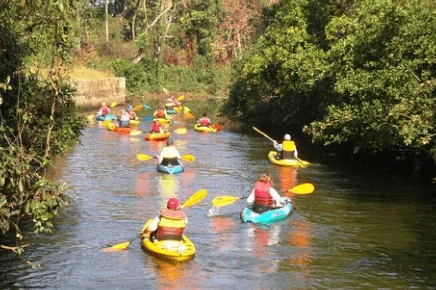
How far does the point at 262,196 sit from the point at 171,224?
3660 mm

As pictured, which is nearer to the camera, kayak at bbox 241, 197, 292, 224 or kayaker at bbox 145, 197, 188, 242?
kayaker at bbox 145, 197, 188, 242

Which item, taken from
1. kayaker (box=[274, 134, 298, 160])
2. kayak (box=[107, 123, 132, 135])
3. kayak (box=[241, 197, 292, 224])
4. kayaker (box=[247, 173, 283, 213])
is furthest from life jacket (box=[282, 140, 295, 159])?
kayak (box=[107, 123, 132, 135])

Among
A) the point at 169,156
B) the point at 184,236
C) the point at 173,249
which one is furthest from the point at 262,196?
the point at 169,156

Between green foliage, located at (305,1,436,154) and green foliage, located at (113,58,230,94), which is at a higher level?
green foliage, located at (305,1,436,154)

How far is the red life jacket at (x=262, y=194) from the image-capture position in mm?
16109

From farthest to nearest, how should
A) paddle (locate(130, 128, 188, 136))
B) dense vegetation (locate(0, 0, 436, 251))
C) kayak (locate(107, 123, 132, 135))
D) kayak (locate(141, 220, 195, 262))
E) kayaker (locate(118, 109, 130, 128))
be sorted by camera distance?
kayaker (locate(118, 109, 130, 128)) < kayak (locate(107, 123, 132, 135)) < paddle (locate(130, 128, 188, 136)) < kayak (locate(141, 220, 195, 262)) < dense vegetation (locate(0, 0, 436, 251))

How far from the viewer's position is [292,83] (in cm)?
3028

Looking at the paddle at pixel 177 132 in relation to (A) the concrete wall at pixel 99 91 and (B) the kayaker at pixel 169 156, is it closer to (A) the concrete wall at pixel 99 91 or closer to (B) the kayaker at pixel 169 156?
(B) the kayaker at pixel 169 156

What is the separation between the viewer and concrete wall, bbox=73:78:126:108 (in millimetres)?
45312

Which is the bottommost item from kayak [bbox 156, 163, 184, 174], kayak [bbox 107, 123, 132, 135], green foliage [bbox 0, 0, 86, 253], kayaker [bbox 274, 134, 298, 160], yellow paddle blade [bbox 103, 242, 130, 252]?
kayak [bbox 107, 123, 132, 135]

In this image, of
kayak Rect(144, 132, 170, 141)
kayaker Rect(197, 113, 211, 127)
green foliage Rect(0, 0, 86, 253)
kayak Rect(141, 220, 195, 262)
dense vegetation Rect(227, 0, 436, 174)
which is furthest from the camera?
kayaker Rect(197, 113, 211, 127)

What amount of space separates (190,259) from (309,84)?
51.2 feet

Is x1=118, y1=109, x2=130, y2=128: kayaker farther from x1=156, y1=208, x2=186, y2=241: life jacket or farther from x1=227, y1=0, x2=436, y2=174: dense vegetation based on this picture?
x1=156, y1=208, x2=186, y2=241: life jacket

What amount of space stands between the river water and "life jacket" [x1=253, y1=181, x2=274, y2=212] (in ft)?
1.80
